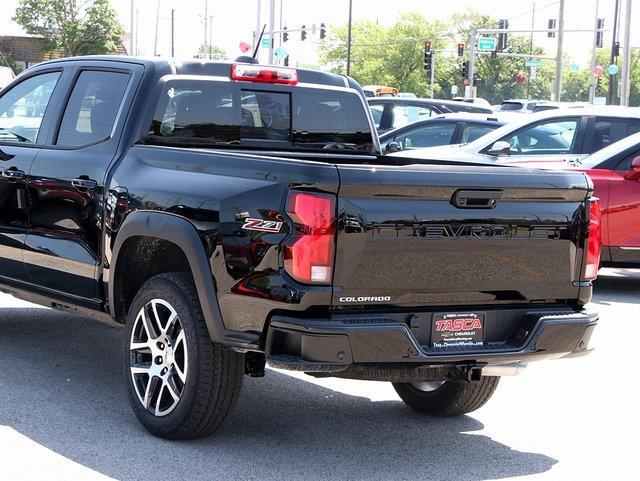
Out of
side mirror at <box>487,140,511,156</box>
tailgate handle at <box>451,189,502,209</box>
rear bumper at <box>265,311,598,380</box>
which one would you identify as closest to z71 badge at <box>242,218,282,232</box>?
rear bumper at <box>265,311,598,380</box>

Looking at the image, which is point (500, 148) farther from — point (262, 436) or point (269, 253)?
point (269, 253)

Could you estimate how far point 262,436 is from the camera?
241 inches

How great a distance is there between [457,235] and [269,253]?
86 cm

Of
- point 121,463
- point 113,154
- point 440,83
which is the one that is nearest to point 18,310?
point 113,154

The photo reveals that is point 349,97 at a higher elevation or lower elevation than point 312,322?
higher

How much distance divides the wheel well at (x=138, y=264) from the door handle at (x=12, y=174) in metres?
1.19

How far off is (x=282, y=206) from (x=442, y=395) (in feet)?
6.20

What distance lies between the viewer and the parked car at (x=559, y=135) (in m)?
12.6

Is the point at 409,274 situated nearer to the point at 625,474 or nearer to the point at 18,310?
the point at 625,474

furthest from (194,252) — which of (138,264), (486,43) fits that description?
(486,43)

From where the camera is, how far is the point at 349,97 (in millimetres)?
7500

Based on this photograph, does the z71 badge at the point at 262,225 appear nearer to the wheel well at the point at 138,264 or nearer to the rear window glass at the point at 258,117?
the wheel well at the point at 138,264

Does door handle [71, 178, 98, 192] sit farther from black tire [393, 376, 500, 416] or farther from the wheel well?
black tire [393, 376, 500, 416]

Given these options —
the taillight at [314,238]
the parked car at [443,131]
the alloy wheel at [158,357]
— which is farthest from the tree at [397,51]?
the taillight at [314,238]
